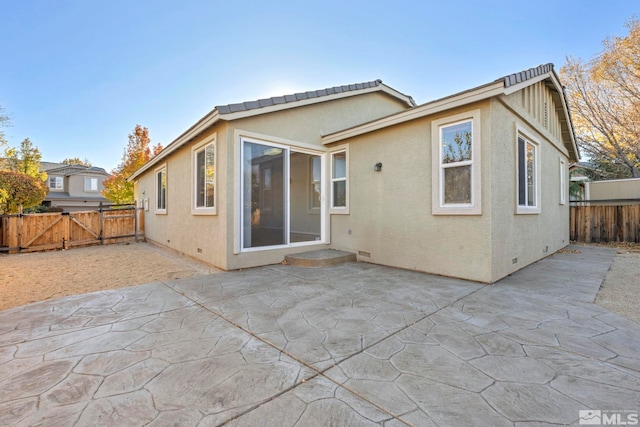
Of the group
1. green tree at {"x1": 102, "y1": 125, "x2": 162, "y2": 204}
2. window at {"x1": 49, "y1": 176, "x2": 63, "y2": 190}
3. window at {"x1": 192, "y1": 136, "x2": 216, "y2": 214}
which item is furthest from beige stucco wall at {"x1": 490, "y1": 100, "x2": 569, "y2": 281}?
window at {"x1": 49, "y1": 176, "x2": 63, "y2": 190}

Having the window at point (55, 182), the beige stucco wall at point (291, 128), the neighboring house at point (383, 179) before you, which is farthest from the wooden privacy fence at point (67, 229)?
the window at point (55, 182)

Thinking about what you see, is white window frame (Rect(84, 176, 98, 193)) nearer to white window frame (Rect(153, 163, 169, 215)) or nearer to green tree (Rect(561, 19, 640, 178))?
white window frame (Rect(153, 163, 169, 215))

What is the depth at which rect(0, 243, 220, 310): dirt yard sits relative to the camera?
465 cm

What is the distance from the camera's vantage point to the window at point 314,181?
8086 mm

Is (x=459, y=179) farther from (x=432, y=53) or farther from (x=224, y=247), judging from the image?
(x=432, y=53)

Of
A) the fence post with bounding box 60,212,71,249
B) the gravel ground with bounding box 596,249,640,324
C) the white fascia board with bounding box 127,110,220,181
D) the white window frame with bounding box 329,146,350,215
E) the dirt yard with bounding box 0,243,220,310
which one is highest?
the white fascia board with bounding box 127,110,220,181

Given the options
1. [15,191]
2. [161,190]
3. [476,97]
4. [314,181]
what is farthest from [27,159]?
[476,97]

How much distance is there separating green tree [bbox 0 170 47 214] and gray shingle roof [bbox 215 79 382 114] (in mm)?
10782

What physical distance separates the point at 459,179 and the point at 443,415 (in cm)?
448

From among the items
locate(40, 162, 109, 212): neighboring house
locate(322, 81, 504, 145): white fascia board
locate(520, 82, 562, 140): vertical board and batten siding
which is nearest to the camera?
locate(322, 81, 504, 145): white fascia board

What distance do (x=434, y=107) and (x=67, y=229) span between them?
13377mm

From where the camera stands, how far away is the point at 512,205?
213 inches

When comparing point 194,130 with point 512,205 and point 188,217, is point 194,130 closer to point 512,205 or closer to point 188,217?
point 188,217

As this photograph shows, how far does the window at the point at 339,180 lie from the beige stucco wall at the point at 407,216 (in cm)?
31
